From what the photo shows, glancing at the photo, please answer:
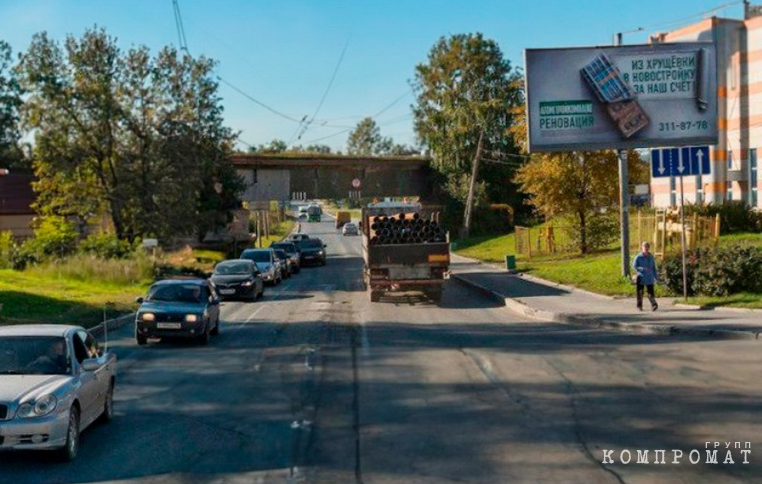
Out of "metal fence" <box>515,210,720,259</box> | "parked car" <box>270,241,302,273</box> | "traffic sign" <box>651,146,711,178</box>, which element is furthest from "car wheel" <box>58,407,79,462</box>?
"parked car" <box>270,241,302,273</box>

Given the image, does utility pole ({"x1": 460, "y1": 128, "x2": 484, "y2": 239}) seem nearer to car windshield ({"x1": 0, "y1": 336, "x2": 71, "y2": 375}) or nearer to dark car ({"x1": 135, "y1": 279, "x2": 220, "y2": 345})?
dark car ({"x1": 135, "y1": 279, "x2": 220, "y2": 345})

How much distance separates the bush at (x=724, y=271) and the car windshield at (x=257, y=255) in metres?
22.3

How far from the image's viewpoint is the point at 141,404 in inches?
505

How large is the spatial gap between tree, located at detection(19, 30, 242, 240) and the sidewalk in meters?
21.2

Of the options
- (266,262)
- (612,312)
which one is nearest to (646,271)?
(612,312)

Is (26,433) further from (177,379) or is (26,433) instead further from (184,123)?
(184,123)

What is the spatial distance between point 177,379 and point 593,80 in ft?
60.1

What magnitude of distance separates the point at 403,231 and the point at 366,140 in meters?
131

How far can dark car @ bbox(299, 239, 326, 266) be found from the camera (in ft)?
197

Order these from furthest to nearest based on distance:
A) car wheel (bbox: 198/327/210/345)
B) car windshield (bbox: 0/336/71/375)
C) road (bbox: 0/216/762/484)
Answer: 1. car wheel (bbox: 198/327/210/345)
2. car windshield (bbox: 0/336/71/375)
3. road (bbox: 0/216/762/484)

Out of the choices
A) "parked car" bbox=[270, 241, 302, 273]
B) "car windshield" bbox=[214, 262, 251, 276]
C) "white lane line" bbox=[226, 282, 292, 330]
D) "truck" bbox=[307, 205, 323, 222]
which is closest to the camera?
"white lane line" bbox=[226, 282, 292, 330]

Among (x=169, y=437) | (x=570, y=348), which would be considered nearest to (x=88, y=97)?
(x=570, y=348)

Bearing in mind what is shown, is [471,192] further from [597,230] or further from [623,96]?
[623,96]

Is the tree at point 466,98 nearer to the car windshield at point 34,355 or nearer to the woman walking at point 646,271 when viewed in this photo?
the woman walking at point 646,271
